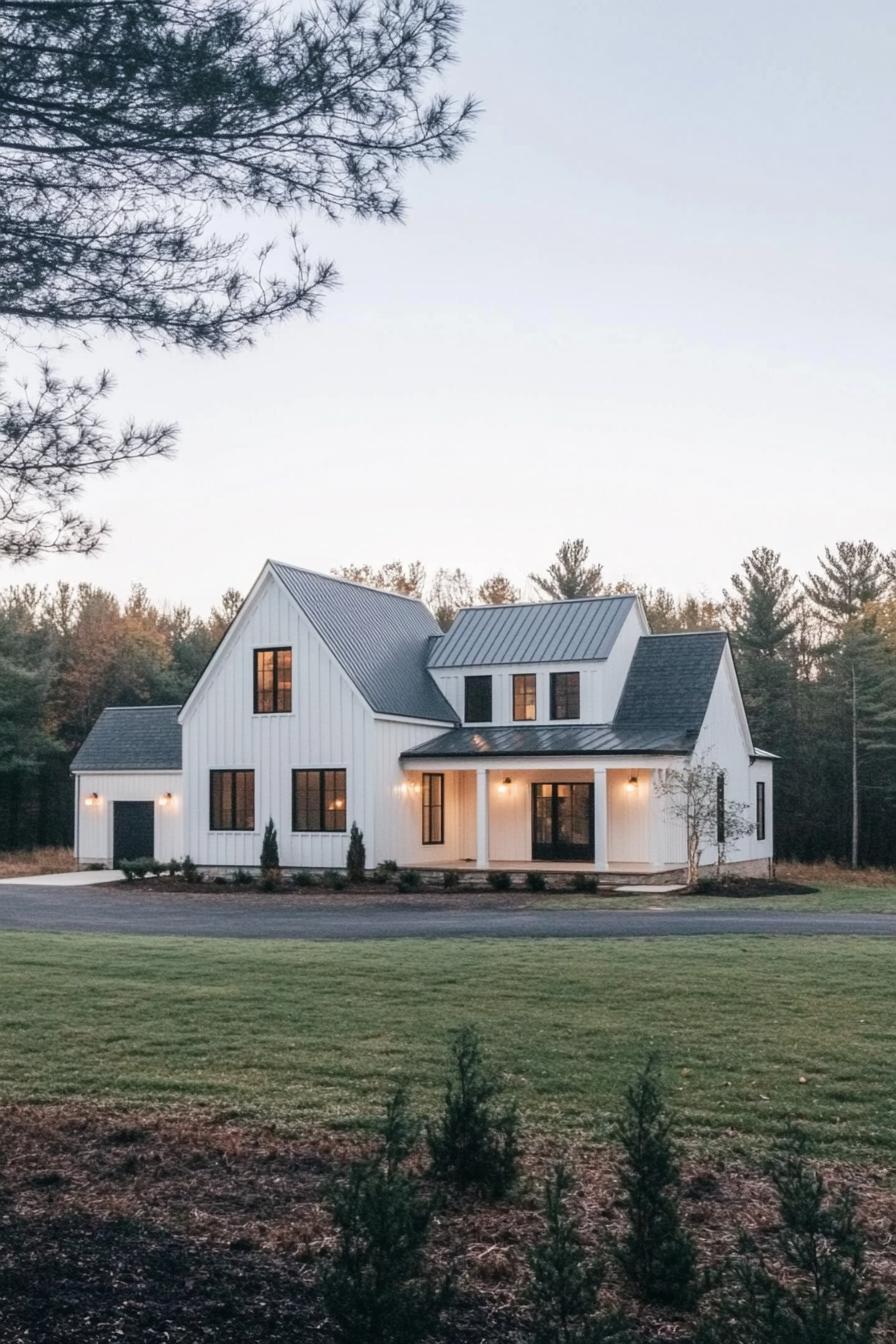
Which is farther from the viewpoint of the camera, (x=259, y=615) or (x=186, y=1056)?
(x=259, y=615)

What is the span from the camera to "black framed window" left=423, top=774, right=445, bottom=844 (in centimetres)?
2886

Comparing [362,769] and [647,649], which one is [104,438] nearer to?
[362,769]

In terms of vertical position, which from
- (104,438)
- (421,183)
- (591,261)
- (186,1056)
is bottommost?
(186,1056)

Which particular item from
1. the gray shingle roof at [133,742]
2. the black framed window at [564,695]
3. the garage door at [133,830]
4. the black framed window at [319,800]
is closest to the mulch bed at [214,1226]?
the black framed window at [319,800]

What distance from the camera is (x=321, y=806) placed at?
27.3 meters

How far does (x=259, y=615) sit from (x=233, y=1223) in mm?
23928

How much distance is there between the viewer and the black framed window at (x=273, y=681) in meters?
27.9

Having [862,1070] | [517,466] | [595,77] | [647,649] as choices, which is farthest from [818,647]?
[862,1070]

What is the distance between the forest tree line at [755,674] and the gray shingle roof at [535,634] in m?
13.6

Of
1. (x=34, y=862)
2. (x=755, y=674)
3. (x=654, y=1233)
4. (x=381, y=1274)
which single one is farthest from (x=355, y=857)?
(x=381, y=1274)

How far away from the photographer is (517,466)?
88.8 ft

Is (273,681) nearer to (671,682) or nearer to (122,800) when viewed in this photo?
(122,800)

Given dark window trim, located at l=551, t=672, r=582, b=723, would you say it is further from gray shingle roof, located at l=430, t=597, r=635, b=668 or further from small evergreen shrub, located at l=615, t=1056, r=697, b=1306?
small evergreen shrub, located at l=615, t=1056, r=697, b=1306

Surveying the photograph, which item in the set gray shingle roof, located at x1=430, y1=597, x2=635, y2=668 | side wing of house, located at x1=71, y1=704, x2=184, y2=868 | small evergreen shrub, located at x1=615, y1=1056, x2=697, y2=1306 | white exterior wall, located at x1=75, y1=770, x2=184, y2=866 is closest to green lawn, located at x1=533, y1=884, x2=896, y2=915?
gray shingle roof, located at x1=430, y1=597, x2=635, y2=668
